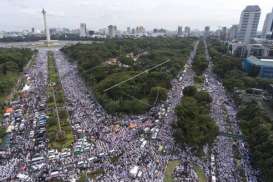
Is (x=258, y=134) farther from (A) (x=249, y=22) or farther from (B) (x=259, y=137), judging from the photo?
(A) (x=249, y=22)

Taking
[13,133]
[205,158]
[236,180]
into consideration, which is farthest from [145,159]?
[13,133]

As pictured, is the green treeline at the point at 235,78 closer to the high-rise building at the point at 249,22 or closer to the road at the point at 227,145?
the road at the point at 227,145

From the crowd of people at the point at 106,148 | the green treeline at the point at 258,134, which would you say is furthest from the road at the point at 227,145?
the green treeline at the point at 258,134

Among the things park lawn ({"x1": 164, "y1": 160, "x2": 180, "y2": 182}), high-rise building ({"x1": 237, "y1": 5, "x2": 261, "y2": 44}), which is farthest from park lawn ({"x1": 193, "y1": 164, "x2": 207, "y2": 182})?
high-rise building ({"x1": 237, "y1": 5, "x2": 261, "y2": 44})

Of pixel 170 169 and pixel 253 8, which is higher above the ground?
pixel 253 8

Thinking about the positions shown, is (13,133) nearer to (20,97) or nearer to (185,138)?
(20,97)

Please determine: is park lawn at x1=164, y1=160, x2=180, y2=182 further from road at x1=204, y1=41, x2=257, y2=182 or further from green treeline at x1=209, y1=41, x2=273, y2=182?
green treeline at x1=209, y1=41, x2=273, y2=182

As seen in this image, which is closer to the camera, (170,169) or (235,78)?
(170,169)

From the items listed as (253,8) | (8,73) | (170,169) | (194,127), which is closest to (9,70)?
(8,73)
